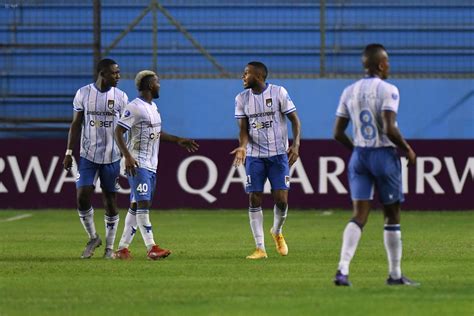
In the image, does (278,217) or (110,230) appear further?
(278,217)

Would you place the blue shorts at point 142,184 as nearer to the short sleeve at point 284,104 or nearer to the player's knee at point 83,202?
the player's knee at point 83,202

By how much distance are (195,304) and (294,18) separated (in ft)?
58.6

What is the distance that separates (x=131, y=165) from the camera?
13.4m

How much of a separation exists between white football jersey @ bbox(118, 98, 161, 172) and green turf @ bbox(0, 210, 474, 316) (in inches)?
42.1

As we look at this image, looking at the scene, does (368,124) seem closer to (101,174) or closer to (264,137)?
(264,137)

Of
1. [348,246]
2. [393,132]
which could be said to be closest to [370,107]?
[393,132]

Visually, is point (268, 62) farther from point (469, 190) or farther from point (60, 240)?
point (60, 240)

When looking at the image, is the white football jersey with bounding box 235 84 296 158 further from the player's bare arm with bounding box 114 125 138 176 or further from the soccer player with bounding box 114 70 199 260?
the player's bare arm with bounding box 114 125 138 176

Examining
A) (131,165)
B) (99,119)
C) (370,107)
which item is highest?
(370,107)

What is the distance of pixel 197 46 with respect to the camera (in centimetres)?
2608

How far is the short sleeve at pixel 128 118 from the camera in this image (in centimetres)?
1352

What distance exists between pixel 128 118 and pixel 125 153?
414mm

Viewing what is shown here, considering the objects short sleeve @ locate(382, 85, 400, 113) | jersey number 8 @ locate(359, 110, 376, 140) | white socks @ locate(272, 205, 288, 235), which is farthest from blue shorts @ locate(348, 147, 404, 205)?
white socks @ locate(272, 205, 288, 235)

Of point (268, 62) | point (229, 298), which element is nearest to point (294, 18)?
point (268, 62)
